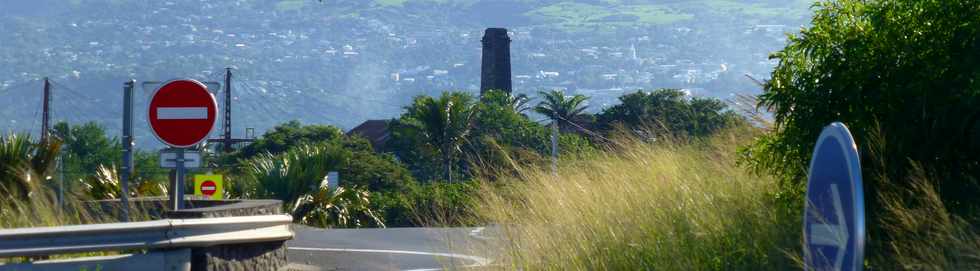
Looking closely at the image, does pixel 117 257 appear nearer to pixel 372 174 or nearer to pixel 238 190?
pixel 238 190

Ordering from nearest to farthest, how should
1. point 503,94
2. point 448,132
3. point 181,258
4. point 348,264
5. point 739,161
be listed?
point 739,161 → point 181,258 → point 348,264 → point 448,132 → point 503,94

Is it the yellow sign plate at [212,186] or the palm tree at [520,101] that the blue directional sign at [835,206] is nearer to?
the yellow sign plate at [212,186]

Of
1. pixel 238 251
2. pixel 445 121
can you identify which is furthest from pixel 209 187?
pixel 445 121

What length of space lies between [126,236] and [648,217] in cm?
356

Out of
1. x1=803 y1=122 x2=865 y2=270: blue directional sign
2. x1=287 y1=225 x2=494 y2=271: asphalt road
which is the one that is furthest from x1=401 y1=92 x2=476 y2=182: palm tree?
x1=803 y1=122 x2=865 y2=270: blue directional sign

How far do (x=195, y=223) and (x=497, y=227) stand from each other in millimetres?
2193

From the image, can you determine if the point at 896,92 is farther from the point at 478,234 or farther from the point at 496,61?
the point at 496,61

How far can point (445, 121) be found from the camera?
55594mm

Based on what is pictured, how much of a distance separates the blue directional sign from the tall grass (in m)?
1.60

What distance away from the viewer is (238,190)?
28.4 metres

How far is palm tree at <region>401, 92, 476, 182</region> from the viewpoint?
55.1m

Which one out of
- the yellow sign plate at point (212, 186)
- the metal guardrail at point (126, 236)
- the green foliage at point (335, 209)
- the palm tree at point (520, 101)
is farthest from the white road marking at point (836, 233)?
the palm tree at point (520, 101)

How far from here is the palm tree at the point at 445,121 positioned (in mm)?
55062

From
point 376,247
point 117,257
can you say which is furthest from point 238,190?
point 117,257
